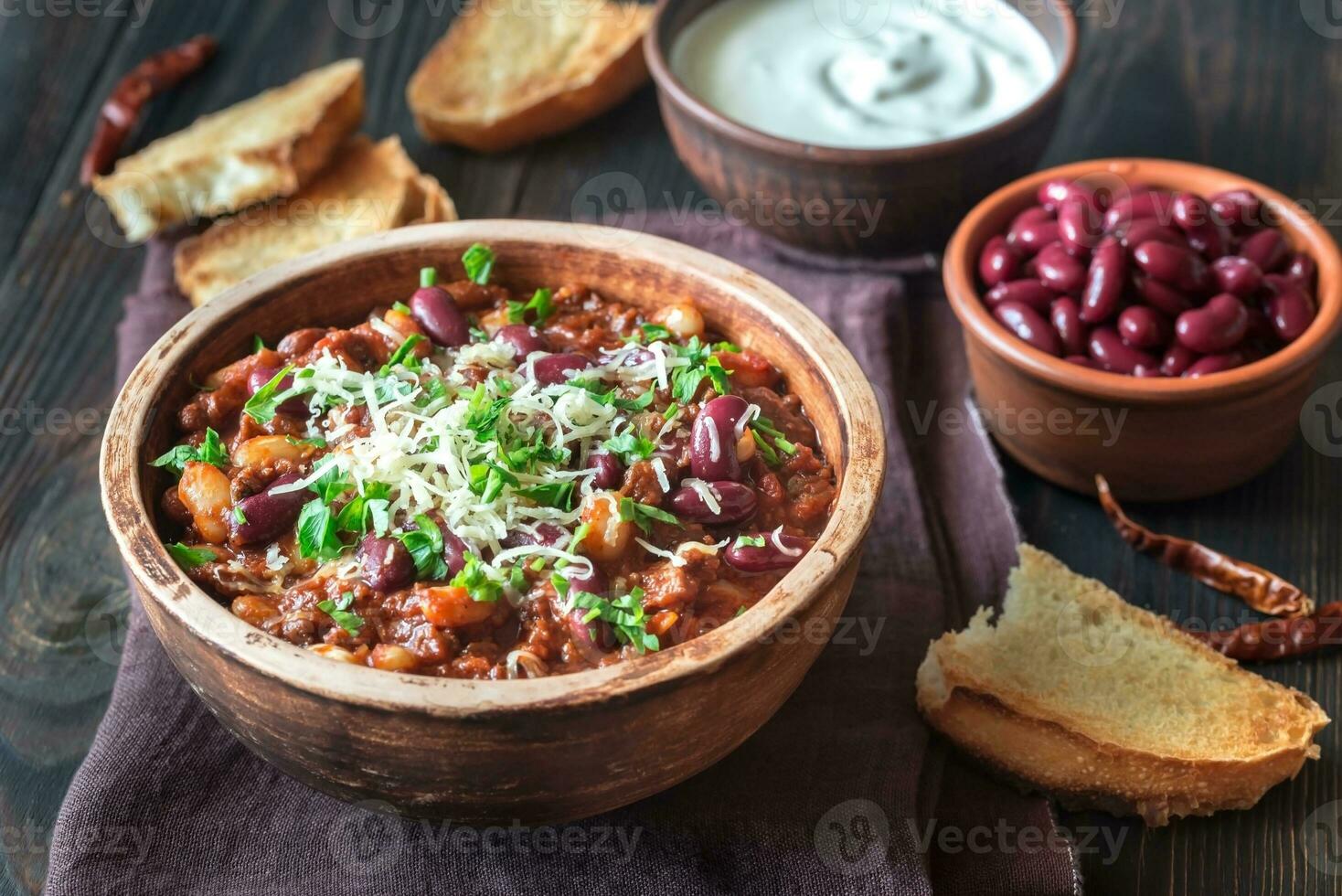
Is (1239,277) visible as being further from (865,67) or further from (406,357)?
(406,357)

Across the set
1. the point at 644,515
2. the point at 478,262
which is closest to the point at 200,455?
the point at 478,262

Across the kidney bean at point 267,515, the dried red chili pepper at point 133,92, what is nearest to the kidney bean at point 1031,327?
the kidney bean at point 267,515

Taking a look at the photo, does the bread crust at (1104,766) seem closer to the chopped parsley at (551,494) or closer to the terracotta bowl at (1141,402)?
the terracotta bowl at (1141,402)

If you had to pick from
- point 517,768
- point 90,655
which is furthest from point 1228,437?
point 90,655

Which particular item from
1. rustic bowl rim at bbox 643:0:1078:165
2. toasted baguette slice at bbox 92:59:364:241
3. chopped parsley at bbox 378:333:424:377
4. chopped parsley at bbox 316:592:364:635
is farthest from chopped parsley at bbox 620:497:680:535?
toasted baguette slice at bbox 92:59:364:241

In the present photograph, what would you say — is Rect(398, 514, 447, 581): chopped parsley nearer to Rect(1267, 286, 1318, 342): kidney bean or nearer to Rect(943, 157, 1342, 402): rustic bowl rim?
Rect(943, 157, 1342, 402): rustic bowl rim

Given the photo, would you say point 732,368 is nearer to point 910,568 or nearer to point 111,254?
point 910,568
